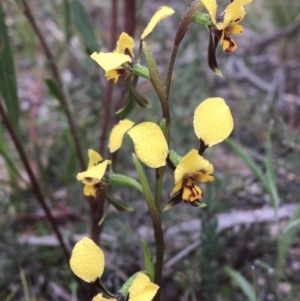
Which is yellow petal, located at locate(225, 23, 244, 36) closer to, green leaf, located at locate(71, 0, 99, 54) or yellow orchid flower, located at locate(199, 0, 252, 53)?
yellow orchid flower, located at locate(199, 0, 252, 53)

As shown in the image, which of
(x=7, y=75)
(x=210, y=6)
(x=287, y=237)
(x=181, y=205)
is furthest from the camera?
(x=181, y=205)

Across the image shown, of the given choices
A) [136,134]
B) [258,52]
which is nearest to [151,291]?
[136,134]

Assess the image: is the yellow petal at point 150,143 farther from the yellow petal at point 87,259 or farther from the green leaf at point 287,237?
the green leaf at point 287,237

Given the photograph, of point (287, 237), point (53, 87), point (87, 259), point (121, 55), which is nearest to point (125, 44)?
point (121, 55)

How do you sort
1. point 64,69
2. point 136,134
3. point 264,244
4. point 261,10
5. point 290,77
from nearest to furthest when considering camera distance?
1. point 136,134
2. point 264,244
3. point 290,77
4. point 64,69
5. point 261,10

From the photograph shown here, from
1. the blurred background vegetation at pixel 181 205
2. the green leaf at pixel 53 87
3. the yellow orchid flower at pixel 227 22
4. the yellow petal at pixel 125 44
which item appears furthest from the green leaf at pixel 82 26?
the yellow orchid flower at pixel 227 22

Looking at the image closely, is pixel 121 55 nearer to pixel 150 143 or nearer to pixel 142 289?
pixel 150 143

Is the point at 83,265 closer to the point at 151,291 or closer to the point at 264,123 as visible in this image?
the point at 151,291
